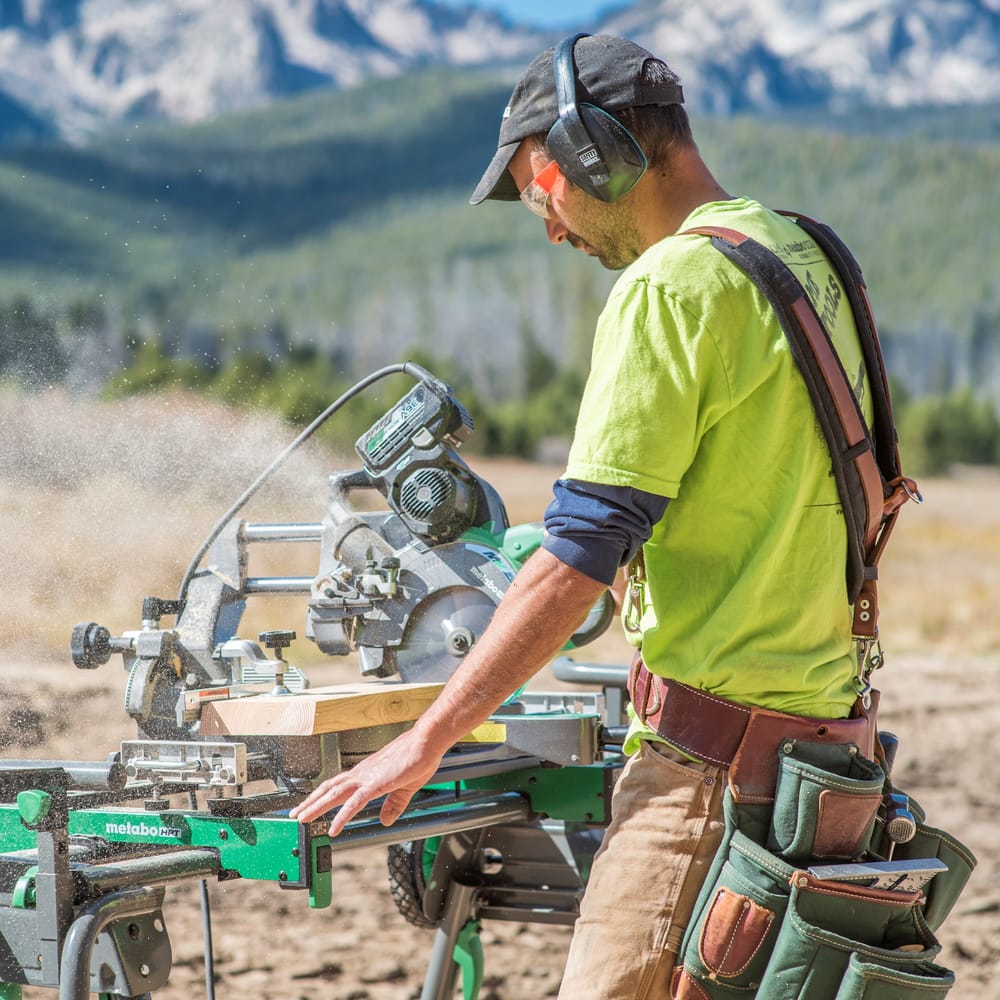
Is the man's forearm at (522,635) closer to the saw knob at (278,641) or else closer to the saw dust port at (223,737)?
the saw dust port at (223,737)

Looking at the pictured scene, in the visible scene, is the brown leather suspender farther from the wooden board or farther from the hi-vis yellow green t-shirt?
the wooden board

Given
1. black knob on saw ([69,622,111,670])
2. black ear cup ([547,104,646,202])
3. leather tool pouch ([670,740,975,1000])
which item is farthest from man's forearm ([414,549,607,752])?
black knob on saw ([69,622,111,670])

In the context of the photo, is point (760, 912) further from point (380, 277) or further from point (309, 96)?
point (309, 96)

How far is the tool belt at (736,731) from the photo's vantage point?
7.20 ft

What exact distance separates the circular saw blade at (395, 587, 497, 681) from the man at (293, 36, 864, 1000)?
0.79 m

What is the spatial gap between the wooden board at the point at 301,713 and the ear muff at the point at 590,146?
39.2 inches

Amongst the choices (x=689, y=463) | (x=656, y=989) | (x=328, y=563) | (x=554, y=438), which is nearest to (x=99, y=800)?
(x=328, y=563)

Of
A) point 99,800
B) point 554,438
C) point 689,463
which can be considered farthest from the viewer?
point 554,438

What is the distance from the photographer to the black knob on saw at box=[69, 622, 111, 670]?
2947mm

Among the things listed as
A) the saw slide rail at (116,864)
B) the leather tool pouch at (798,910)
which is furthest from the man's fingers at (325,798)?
the leather tool pouch at (798,910)

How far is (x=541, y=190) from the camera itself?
2.42 m

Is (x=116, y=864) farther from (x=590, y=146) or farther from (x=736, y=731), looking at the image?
(x=590, y=146)

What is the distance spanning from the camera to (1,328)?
148 inches

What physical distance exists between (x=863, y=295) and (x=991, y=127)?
14189cm
